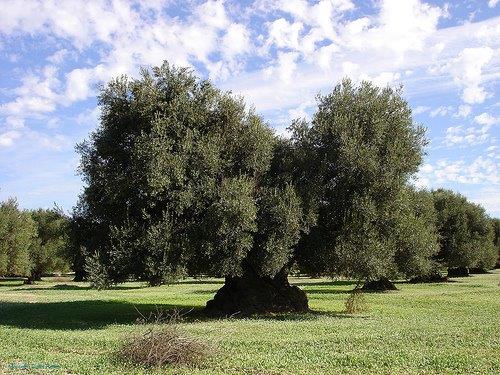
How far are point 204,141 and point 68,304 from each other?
16978 millimetres

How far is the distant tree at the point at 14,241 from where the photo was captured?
63656mm

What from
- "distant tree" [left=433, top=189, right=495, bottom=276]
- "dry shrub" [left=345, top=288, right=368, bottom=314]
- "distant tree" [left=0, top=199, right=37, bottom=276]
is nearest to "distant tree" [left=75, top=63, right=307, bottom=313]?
"dry shrub" [left=345, top=288, right=368, bottom=314]

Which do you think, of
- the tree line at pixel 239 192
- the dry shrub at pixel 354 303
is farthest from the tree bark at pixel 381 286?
the tree line at pixel 239 192

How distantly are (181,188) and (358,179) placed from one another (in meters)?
8.61

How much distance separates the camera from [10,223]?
6544cm

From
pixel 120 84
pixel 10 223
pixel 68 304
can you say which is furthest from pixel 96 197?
pixel 10 223

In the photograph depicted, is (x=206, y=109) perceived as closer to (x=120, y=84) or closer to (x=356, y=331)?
(x=120, y=84)

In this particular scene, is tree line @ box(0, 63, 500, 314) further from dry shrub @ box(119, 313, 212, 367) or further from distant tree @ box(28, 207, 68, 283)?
distant tree @ box(28, 207, 68, 283)

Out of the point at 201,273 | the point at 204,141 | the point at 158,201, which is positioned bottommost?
the point at 201,273

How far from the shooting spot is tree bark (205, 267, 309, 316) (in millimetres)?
26797

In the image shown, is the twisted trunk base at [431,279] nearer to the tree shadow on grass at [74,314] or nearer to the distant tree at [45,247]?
the tree shadow on grass at [74,314]

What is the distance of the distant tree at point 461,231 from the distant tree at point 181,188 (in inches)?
1628

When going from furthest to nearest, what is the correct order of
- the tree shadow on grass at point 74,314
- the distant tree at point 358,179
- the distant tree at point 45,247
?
the distant tree at point 45,247 < the distant tree at point 358,179 < the tree shadow on grass at point 74,314

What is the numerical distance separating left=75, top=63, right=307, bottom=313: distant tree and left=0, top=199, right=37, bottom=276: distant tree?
44.1 metres
